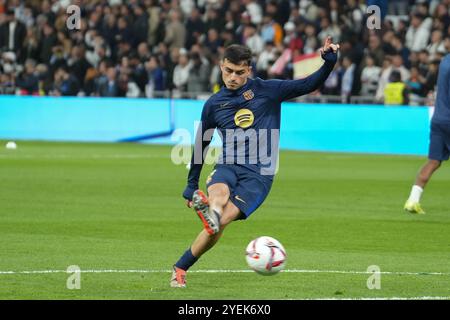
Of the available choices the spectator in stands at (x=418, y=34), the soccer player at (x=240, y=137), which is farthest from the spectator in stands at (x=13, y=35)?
the soccer player at (x=240, y=137)

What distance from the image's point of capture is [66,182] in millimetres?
20609

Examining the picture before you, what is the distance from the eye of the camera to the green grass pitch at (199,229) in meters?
10.2

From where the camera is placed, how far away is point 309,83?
10.6m

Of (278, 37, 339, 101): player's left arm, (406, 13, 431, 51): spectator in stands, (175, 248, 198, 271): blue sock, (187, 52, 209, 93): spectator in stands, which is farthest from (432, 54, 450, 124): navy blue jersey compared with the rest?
(187, 52, 209, 93): spectator in stands

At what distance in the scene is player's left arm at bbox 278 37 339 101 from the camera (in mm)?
10406

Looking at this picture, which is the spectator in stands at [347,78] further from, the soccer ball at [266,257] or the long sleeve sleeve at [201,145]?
the soccer ball at [266,257]

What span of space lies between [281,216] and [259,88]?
553cm

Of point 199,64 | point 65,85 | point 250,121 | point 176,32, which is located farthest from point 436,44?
point 250,121

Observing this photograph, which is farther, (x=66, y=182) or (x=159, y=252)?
(x=66, y=182)

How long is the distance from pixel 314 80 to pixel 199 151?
118 cm

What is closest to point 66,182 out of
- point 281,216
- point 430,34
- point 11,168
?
point 11,168

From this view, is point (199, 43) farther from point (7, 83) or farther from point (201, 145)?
point (201, 145)

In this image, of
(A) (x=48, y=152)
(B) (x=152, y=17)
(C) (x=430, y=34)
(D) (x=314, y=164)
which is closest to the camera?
(D) (x=314, y=164)

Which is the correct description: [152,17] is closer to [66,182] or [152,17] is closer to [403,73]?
[403,73]
